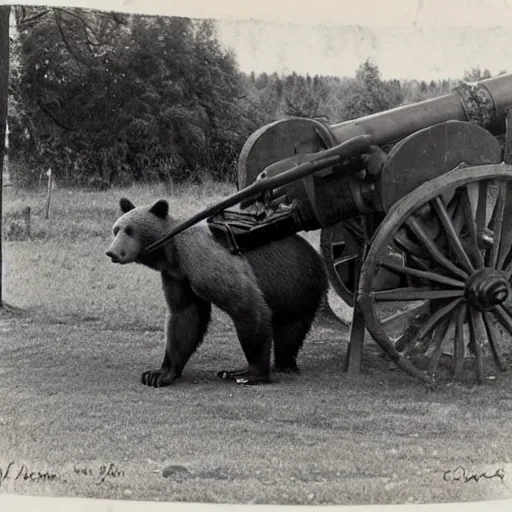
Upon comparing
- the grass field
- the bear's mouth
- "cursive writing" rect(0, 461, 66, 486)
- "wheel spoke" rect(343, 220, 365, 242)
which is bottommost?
"cursive writing" rect(0, 461, 66, 486)

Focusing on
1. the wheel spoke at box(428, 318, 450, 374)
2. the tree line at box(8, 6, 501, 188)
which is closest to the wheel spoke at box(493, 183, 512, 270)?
the wheel spoke at box(428, 318, 450, 374)

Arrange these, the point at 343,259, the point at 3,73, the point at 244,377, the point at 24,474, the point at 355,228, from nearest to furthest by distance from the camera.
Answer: the point at 24,474, the point at 3,73, the point at 244,377, the point at 355,228, the point at 343,259

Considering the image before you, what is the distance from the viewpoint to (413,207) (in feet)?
14.7

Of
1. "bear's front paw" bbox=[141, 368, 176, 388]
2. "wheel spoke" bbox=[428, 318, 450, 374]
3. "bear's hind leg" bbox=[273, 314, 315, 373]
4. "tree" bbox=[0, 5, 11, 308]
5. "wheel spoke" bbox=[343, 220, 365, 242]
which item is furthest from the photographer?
"wheel spoke" bbox=[343, 220, 365, 242]

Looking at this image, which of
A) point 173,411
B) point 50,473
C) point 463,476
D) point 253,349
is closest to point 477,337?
point 463,476

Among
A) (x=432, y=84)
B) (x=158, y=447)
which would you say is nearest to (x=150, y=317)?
(x=158, y=447)

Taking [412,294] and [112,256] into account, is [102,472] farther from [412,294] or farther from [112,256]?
[412,294]

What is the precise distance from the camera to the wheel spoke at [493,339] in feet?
15.3

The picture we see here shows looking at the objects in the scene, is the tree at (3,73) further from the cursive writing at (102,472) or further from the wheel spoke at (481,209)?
the wheel spoke at (481,209)

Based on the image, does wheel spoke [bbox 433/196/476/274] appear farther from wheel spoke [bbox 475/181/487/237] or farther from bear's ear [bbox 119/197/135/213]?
bear's ear [bbox 119/197/135/213]

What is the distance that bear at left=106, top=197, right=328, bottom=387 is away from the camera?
4.55 meters

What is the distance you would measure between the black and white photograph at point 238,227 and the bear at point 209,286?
1 cm

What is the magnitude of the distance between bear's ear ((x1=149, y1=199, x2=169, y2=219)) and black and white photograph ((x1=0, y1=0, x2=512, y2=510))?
0.6 inches

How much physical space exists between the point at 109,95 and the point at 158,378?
1.32 m
